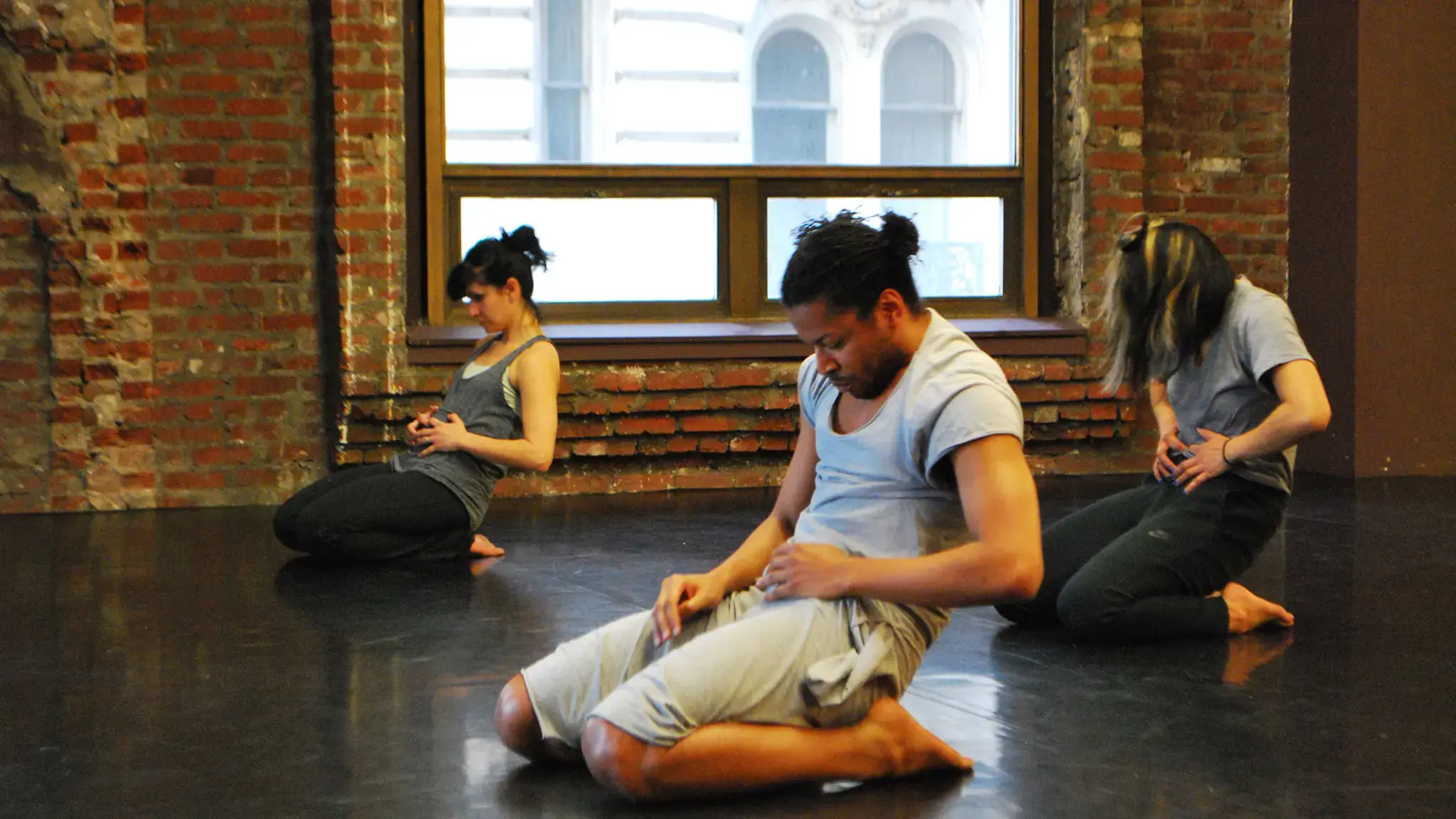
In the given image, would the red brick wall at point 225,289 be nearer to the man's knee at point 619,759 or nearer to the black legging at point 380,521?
the black legging at point 380,521

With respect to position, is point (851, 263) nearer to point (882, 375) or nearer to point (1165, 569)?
point (882, 375)

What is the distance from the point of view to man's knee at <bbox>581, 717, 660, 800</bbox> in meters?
2.04

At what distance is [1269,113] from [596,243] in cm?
301

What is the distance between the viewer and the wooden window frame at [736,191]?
5.96 m

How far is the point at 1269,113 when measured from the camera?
653 centimetres

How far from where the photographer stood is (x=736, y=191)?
624 cm

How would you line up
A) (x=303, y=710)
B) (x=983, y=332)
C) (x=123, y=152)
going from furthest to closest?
(x=983, y=332) < (x=123, y=152) < (x=303, y=710)

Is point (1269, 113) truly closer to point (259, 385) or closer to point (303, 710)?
point (259, 385)

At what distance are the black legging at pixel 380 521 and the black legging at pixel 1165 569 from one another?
1687 mm

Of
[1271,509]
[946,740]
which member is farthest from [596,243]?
[946,740]

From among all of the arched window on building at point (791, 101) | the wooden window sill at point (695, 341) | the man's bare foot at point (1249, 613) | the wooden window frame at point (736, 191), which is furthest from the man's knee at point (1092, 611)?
the arched window on building at point (791, 101)

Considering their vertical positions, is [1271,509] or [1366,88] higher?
[1366,88]

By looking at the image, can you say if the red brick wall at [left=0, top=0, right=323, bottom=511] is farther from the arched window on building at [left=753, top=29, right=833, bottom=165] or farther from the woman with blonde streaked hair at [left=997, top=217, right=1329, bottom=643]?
the woman with blonde streaked hair at [left=997, top=217, right=1329, bottom=643]

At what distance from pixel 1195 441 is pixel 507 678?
65.3 inches
